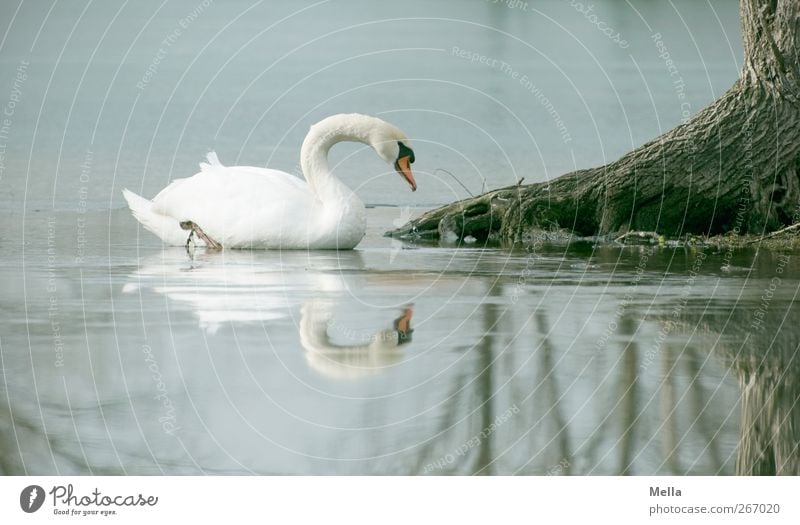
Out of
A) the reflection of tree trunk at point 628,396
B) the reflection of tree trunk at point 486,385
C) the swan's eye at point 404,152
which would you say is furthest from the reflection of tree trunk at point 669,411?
the swan's eye at point 404,152

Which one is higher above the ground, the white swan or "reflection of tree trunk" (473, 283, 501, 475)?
the white swan

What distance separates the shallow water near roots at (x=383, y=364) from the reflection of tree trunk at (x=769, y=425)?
0.17 ft

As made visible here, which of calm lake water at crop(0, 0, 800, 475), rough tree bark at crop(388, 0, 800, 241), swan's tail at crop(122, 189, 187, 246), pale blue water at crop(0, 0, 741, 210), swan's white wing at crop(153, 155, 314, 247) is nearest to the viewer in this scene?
calm lake water at crop(0, 0, 800, 475)

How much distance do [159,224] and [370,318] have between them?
440 centimetres

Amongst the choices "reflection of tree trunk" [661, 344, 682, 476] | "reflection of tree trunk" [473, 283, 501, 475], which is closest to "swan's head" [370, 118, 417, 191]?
"reflection of tree trunk" [473, 283, 501, 475]

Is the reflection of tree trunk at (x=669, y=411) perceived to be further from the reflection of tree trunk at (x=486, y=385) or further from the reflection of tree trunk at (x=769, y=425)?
the reflection of tree trunk at (x=486, y=385)

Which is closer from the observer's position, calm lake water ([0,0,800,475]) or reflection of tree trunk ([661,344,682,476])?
reflection of tree trunk ([661,344,682,476])

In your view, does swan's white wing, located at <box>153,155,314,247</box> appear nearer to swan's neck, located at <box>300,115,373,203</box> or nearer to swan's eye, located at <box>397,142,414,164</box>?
swan's neck, located at <box>300,115,373,203</box>

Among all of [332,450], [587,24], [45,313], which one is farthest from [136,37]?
[332,450]

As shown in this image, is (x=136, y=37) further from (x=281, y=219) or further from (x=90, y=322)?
(x=90, y=322)

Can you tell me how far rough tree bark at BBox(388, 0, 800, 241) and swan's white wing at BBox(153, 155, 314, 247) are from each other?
6.03ft

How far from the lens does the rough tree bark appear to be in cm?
1250

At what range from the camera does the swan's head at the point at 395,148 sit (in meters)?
11.6

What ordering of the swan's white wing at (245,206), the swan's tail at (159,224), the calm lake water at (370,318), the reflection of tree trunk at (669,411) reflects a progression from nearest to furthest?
1. the reflection of tree trunk at (669,411)
2. the calm lake water at (370,318)
3. the swan's white wing at (245,206)
4. the swan's tail at (159,224)
